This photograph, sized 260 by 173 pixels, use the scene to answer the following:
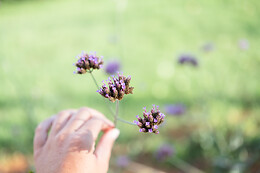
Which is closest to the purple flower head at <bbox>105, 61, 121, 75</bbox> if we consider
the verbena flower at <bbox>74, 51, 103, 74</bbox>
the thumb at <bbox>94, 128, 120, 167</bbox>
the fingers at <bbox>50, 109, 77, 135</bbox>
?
the fingers at <bbox>50, 109, 77, 135</bbox>

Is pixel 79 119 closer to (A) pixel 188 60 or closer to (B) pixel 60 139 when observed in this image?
(B) pixel 60 139

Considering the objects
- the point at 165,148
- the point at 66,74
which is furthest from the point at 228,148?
the point at 66,74

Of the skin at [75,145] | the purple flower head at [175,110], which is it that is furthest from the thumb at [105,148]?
the purple flower head at [175,110]

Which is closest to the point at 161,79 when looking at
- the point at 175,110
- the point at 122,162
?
the point at 175,110

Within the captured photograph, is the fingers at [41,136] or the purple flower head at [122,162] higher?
the purple flower head at [122,162]

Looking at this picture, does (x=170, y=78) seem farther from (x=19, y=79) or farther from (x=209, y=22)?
(x=19, y=79)

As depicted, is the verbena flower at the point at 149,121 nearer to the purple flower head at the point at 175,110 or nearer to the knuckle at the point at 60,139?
the knuckle at the point at 60,139
